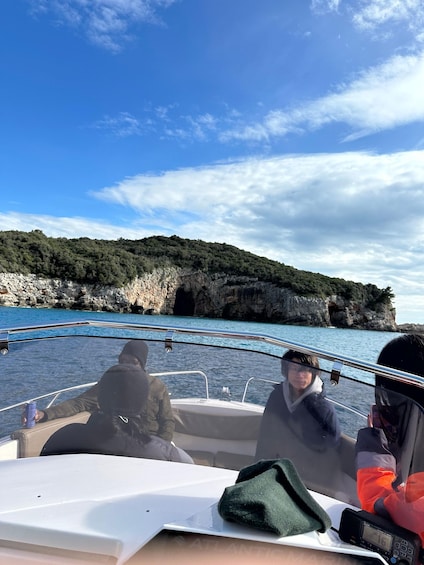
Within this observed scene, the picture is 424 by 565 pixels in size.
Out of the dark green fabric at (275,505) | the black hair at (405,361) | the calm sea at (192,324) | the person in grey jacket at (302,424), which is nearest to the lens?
the dark green fabric at (275,505)

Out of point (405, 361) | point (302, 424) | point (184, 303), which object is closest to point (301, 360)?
point (302, 424)

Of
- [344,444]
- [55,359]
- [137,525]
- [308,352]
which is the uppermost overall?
[308,352]

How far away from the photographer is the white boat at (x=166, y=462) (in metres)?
1.15

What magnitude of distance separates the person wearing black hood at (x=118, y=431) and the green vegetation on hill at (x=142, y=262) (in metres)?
58.1

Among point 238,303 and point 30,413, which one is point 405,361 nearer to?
point 30,413

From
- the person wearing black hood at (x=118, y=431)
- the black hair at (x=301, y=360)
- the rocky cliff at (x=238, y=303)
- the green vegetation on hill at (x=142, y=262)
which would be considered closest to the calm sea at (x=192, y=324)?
the black hair at (x=301, y=360)

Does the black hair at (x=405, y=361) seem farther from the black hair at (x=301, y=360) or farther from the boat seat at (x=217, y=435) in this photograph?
the boat seat at (x=217, y=435)

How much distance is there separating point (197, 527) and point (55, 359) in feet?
4.42

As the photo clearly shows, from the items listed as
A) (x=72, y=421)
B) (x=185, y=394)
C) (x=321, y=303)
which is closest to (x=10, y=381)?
(x=72, y=421)

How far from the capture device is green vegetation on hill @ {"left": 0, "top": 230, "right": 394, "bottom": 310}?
6044 cm

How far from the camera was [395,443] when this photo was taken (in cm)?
154

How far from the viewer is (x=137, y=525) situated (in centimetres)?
125

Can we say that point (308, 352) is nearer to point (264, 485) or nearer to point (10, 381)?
point (264, 485)

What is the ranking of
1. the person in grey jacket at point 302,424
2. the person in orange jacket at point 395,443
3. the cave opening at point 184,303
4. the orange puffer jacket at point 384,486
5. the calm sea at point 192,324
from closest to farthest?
1. the orange puffer jacket at point 384,486
2. the person in orange jacket at point 395,443
3. the person in grey jacket at point 302,424
4. the calm sea at point 192,324
5. the cave opening at point 184,303
